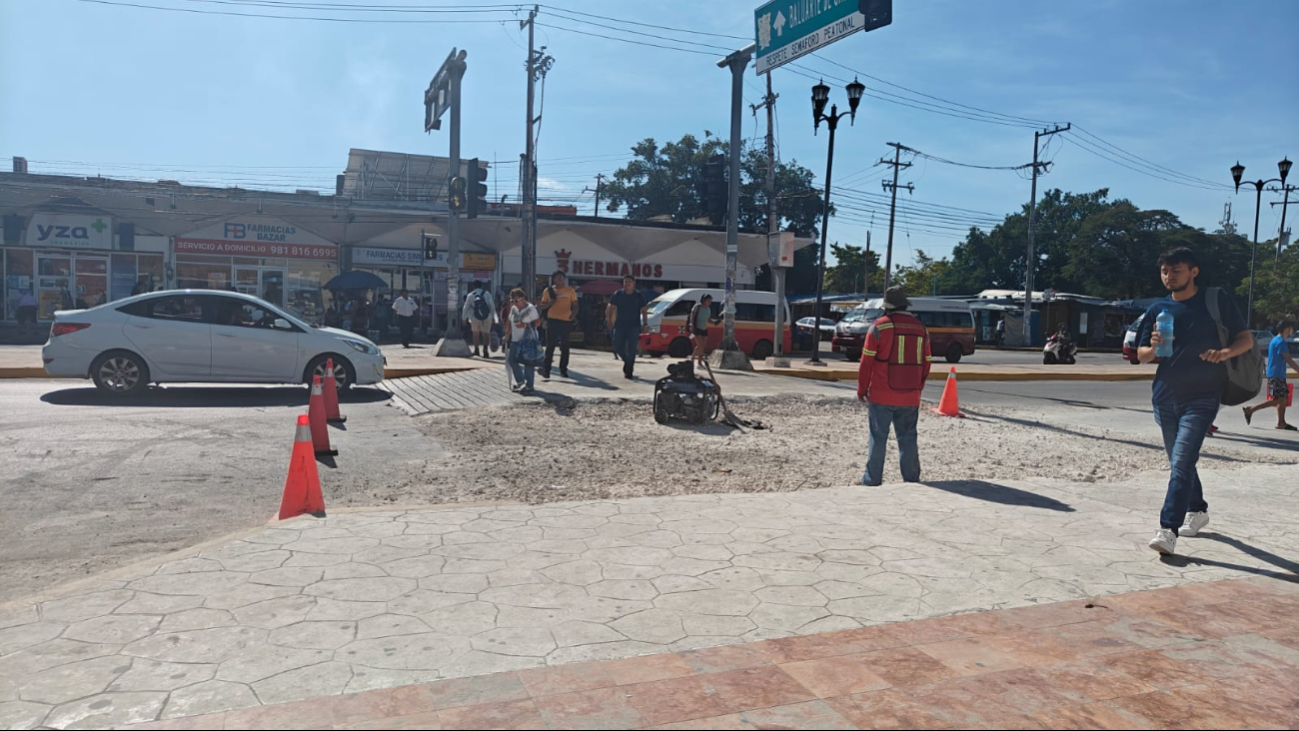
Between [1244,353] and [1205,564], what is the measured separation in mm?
1218

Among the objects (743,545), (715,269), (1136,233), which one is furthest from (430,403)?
(1136,233)

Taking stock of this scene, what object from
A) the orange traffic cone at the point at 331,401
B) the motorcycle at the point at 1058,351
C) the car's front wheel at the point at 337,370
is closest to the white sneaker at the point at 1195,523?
the orange traffic cone at the point at 331,401

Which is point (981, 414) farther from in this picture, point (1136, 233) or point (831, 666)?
point (1136, 233)

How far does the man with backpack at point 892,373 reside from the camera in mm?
6848

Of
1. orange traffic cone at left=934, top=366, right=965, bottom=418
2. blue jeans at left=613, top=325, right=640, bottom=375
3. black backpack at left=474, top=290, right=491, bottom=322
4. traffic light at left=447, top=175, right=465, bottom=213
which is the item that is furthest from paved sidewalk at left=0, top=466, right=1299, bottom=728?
traffic light at left=447, top=175, right=465, bottom=213

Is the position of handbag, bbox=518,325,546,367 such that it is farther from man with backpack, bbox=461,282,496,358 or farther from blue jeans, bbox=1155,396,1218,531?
blue jeans, bbox=1155,396,1218,531

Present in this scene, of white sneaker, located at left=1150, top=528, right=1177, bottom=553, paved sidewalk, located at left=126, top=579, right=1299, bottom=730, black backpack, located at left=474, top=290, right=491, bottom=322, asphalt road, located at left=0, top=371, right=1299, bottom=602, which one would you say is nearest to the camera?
paved sidewalk, located at left=126, top=579, right=1299, bottom=730

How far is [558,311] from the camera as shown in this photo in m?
13.4

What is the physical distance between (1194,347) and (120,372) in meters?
12.1

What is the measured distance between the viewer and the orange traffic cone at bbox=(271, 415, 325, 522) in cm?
553

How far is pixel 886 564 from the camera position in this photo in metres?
4.67

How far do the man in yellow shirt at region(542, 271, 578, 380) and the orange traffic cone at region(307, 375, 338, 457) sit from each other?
5.08 metres

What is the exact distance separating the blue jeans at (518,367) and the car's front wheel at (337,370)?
7.89 feet

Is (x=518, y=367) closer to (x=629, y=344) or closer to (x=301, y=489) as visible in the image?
(x=629, y=344)
